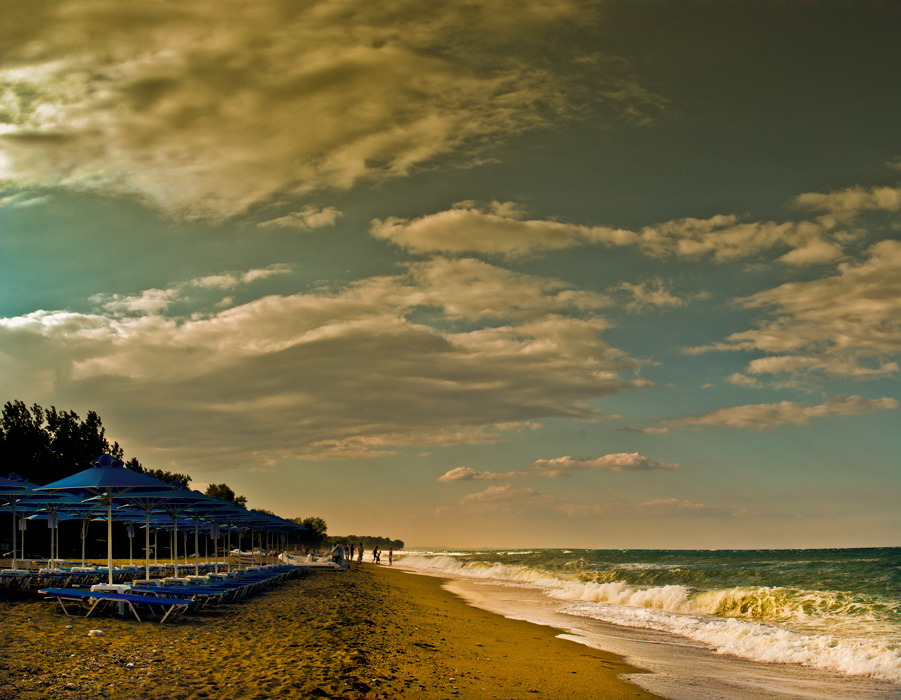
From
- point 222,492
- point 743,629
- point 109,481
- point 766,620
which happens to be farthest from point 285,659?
point 222,492

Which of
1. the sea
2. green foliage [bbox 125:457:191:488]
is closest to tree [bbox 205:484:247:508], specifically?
green foliage [bbox 125:457:191:488]

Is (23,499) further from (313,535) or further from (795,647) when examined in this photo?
(313,535)

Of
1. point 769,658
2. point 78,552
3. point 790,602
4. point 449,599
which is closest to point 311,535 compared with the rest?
point 78,552

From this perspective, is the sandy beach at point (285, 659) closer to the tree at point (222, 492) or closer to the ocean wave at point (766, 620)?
the ocean wave at point (766, 620)

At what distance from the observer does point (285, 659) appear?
11070mm

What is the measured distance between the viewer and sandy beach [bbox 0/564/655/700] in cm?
906

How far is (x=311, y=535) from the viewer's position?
114 meters

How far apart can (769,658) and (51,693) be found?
14.7m

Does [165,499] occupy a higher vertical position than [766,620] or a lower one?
higher

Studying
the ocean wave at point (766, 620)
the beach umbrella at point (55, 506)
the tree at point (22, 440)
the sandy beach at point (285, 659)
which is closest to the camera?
the sandy beach at point (285, 659)

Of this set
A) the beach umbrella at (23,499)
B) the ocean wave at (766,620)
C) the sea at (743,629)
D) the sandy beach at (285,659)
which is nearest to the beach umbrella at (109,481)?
the sandy beach at (285,659)

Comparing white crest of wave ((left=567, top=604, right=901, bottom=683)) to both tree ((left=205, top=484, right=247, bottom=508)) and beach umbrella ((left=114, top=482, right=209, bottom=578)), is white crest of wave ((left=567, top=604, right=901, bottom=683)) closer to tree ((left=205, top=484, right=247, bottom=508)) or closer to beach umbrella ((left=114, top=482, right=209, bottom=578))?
beach umbrella ((left=114, top=482, right=209, bottom=578))

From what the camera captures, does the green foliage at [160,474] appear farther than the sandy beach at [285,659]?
Yes

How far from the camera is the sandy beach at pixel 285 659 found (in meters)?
9.06
